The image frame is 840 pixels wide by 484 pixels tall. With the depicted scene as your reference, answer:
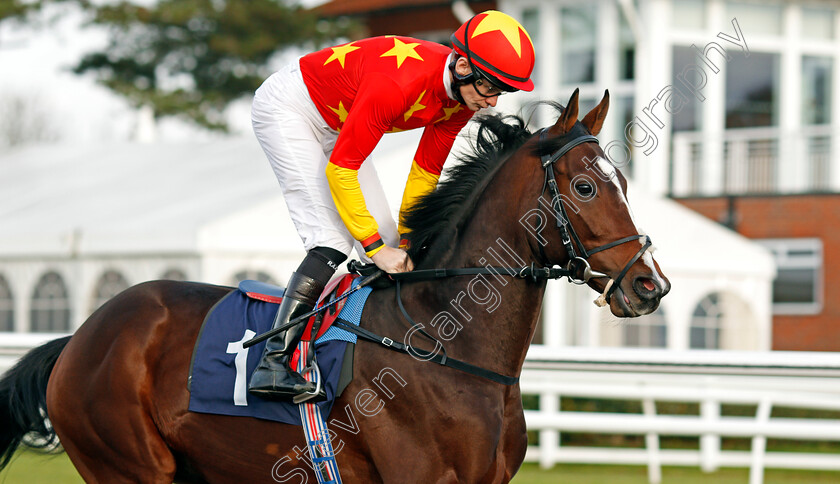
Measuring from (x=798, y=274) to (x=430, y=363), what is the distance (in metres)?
13.1

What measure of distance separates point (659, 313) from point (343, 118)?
753cm

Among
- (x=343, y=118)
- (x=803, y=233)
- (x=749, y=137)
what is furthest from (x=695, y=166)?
(x=343, y=118)

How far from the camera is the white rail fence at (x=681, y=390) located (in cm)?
571

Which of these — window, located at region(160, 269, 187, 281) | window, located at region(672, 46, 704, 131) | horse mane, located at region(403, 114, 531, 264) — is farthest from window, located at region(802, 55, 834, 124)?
horse mane, located at region(403, 114, 531, 264)

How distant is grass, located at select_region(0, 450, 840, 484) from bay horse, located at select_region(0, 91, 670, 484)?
362cm

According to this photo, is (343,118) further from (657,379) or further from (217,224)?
(217,224)

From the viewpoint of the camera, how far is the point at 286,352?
3.15m

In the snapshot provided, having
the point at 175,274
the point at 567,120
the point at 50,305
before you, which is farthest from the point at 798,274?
the point at 567,120

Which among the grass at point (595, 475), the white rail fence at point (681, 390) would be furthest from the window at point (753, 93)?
the white rail fence at point (681, 390)

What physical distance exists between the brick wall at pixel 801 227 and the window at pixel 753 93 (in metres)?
1.82

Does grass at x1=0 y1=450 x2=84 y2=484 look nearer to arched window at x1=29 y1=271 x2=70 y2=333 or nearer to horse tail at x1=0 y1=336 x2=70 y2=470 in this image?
arched window at x1=29 y1=271 x2=70 y2=333

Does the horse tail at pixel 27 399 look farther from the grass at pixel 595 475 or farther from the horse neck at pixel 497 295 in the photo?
the grass at pixel 595 475

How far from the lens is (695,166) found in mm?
15266

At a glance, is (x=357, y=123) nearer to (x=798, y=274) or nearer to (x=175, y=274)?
(x=175, y=274)
